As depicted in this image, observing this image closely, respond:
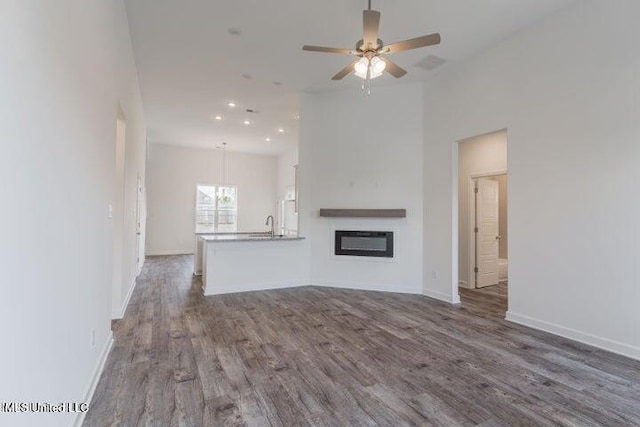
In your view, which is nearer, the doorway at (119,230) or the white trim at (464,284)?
the doorway at (119,230)

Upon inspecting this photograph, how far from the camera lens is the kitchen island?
16.6ft

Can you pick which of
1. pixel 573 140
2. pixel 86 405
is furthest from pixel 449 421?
pixel 573 140

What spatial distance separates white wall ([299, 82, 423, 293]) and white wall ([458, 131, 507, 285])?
3.55ft

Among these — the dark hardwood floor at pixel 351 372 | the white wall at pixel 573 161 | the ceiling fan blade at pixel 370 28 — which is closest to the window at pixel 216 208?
the dark hardwood floor at pixel 351 372

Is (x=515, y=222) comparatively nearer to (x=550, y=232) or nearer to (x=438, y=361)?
(x=550, y=232)

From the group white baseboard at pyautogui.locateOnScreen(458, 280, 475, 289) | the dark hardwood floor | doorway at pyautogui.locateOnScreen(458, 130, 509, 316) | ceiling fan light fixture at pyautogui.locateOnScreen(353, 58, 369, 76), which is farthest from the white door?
ceiling fan light fixture at pyautogui.locateOnScreen(353, 58, 369, 76)

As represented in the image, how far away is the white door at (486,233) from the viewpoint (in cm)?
568

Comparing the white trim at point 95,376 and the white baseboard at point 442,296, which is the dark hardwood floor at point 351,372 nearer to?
the white trim at point 95,376

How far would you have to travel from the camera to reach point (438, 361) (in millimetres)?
2764

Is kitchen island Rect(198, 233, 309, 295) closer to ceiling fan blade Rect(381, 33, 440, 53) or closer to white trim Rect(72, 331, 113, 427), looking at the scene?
white trim Rect(72, 331, 113, 427)

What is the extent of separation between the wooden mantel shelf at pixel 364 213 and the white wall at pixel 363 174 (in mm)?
146

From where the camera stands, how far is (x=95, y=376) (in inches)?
91.4

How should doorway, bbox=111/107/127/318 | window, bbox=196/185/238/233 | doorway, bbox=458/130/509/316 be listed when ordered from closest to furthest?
doorway, bbox=111/107/127/318
doorway, bbox=458/130/509/316
window, bbox=196/185/238/233

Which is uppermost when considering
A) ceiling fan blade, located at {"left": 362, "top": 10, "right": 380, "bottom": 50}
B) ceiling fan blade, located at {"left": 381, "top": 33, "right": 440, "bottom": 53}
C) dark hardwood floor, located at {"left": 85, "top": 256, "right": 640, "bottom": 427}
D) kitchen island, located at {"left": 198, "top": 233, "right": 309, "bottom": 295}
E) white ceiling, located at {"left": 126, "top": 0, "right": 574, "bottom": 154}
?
white ceiling, located at {"left": 126, "top": 0, "right": 574, "bottom": 154}
